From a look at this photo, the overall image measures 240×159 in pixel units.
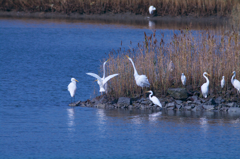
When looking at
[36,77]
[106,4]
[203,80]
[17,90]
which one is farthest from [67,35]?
[203,80]

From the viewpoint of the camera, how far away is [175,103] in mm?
12406

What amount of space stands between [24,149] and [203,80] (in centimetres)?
645

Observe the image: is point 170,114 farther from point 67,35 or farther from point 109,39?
point 67,35

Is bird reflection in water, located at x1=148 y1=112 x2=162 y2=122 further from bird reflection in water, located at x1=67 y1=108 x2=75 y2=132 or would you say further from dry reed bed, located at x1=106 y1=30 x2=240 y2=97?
bird reflection in water, located at x1=67 y1=108 x2=75 y2=132

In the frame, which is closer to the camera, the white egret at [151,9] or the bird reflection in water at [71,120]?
the bird reflection in water at [71,120]

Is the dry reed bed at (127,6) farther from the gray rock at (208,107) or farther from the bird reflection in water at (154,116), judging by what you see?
the bird reflection in water at (154,116)

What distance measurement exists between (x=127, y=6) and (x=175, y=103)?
2699cm

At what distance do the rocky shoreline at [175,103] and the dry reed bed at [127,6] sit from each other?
26.3m

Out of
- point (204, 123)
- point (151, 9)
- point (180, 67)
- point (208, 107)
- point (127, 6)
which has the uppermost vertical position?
point (127, 6)

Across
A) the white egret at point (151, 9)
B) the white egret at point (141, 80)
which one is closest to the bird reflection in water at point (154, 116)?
the white egret at point (141, 80)

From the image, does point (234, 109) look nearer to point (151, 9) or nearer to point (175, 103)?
point (175, 103)

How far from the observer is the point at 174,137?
9320mm

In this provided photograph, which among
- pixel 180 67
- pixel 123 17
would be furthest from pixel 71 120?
pixel 123 17

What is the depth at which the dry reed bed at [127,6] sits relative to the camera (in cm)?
3816
